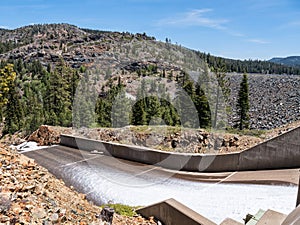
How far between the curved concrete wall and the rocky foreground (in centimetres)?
406

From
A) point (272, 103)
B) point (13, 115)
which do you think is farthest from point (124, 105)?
point (272, 103)

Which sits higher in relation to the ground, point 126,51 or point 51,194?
point 126,51

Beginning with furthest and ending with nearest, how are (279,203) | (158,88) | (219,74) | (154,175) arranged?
(219,74)
(158,88)
(154,175)
(279,203)

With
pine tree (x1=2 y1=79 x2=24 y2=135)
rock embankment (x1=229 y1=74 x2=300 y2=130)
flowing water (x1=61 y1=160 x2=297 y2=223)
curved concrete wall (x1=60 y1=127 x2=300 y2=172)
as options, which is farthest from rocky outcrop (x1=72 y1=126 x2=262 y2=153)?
pine tree (x1=2 y1=79 x2=24 y2=135)

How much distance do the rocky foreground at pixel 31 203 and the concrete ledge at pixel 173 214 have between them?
1.98 ft

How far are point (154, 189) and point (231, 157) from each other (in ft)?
8.49

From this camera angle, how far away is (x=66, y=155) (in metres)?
11.4

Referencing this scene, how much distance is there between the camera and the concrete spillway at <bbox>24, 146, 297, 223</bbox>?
6043mm

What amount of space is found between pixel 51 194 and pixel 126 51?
7.96 m

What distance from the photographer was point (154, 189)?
7.73 m

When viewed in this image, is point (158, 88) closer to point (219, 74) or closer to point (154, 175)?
point (219, 74)

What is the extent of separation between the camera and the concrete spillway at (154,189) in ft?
19.8

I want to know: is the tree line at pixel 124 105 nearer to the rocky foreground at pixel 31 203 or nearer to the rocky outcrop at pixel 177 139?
the rocky outcrop at pixel 177 139

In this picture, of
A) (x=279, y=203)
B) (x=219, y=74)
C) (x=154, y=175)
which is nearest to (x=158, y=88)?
(x=219, y=74)
